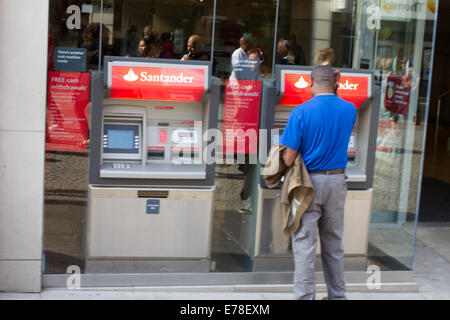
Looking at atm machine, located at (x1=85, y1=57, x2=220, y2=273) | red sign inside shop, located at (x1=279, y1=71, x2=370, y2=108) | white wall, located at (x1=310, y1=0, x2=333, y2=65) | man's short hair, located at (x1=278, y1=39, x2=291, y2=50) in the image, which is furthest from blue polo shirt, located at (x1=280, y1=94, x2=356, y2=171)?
white wall, located at (x1=310, y1=0, x2=333, y2=65)

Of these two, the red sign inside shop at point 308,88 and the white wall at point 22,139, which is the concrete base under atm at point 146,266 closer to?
the white wall at point 22,139

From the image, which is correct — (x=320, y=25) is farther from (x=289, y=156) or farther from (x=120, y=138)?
(x=120, y=138)

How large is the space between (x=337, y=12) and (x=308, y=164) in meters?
1.89

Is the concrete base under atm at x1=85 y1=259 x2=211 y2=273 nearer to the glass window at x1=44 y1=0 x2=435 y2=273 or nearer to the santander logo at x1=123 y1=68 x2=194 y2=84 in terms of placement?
the glass window at x1=44 y1=0 x2=435 y2=273

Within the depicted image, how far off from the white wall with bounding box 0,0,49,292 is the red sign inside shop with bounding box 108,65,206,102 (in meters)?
0.50

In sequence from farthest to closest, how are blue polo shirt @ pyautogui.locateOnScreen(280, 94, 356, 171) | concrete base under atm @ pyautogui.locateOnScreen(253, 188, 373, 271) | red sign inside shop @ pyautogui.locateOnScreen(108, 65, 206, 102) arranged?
concrete base under atm @ pyautogui.locateOnScreen(253, 188, 373, 271), red sign inside shop @ pyautogui.locateOnScreen(108, 65, 206, 102), blue polo shirt @ pyautogui.locateOnScreen(280, 94, 356, 171)

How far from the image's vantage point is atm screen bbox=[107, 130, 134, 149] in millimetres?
4633

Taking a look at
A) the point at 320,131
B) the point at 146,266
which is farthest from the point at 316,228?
the point at 146,266

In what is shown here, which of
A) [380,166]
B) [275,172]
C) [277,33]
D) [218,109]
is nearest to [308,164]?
Answer: [275,172]

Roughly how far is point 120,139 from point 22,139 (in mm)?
678

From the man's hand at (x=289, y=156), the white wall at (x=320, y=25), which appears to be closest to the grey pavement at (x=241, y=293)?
the man's hand at (x=289, y=156)

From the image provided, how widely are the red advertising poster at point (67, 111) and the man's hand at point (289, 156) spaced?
4.82 ft

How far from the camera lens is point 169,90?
4555 mm

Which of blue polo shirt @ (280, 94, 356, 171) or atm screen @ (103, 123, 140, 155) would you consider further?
atm screen @ (103, 123, 140, 155)
